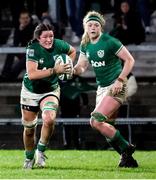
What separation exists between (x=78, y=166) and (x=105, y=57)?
160 cm

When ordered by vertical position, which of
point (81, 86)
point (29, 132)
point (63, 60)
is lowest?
point (81, 86)

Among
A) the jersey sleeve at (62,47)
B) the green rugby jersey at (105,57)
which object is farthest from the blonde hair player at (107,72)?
the jersey sleeve at (62,47)

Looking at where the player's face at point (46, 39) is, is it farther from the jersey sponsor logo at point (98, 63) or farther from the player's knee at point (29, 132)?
the player's knee at point (29, 132)

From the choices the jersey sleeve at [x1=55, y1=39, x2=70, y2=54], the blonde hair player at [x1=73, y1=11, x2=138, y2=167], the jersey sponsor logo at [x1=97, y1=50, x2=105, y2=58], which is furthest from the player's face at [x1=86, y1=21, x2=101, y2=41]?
the jersey sleeve at [x1=55, y1=39, x2=70, y2=54]

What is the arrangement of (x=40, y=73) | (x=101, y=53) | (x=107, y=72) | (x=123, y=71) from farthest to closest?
1. (x=107, y=72)
2. (x=101, y=53)
3. (x=123, y=71)
4. (x=40, y=73)

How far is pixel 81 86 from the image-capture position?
15.6 m

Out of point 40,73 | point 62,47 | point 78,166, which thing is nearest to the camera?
point 40,73

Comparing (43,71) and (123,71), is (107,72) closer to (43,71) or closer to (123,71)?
(123,71)

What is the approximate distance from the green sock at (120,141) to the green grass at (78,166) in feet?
0.96

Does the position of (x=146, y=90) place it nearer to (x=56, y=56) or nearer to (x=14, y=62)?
(x=14, y=62)

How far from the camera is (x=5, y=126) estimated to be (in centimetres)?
1698

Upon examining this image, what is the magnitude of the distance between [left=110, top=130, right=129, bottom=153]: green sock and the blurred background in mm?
2986

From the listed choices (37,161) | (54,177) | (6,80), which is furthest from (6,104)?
(54,177)

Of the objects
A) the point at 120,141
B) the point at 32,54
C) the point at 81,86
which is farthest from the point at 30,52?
the point at 81,86
